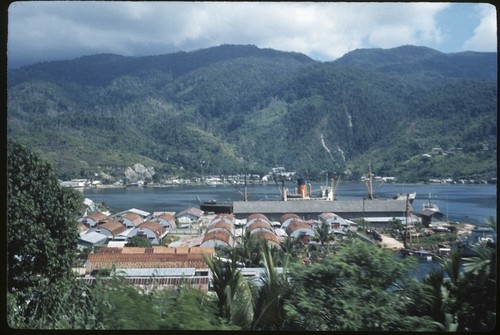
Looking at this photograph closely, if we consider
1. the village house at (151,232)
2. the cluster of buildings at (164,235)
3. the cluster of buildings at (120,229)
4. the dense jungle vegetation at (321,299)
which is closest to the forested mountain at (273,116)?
the cluster of buildings at (120,229)

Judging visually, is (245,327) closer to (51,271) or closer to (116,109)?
(51,271)

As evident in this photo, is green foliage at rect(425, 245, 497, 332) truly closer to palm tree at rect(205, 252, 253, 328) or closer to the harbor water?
palm tree at rect(205, 252, 253, 328)

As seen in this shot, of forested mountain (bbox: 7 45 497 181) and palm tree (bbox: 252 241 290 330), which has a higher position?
forested mountain (bbox: 7 45 497 181)

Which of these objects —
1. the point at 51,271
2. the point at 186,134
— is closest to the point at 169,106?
the point at 186,134

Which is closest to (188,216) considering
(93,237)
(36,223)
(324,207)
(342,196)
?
(324,207)

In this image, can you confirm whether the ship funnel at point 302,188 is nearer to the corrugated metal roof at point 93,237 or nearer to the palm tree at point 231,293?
the corrugated metal roof at point 93,237

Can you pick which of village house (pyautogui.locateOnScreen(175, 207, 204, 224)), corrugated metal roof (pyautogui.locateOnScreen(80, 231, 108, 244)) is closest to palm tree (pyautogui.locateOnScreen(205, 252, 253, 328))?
corrugated metal roof (pyautogui.locateOnScreen(80, 231, 108, 244))
